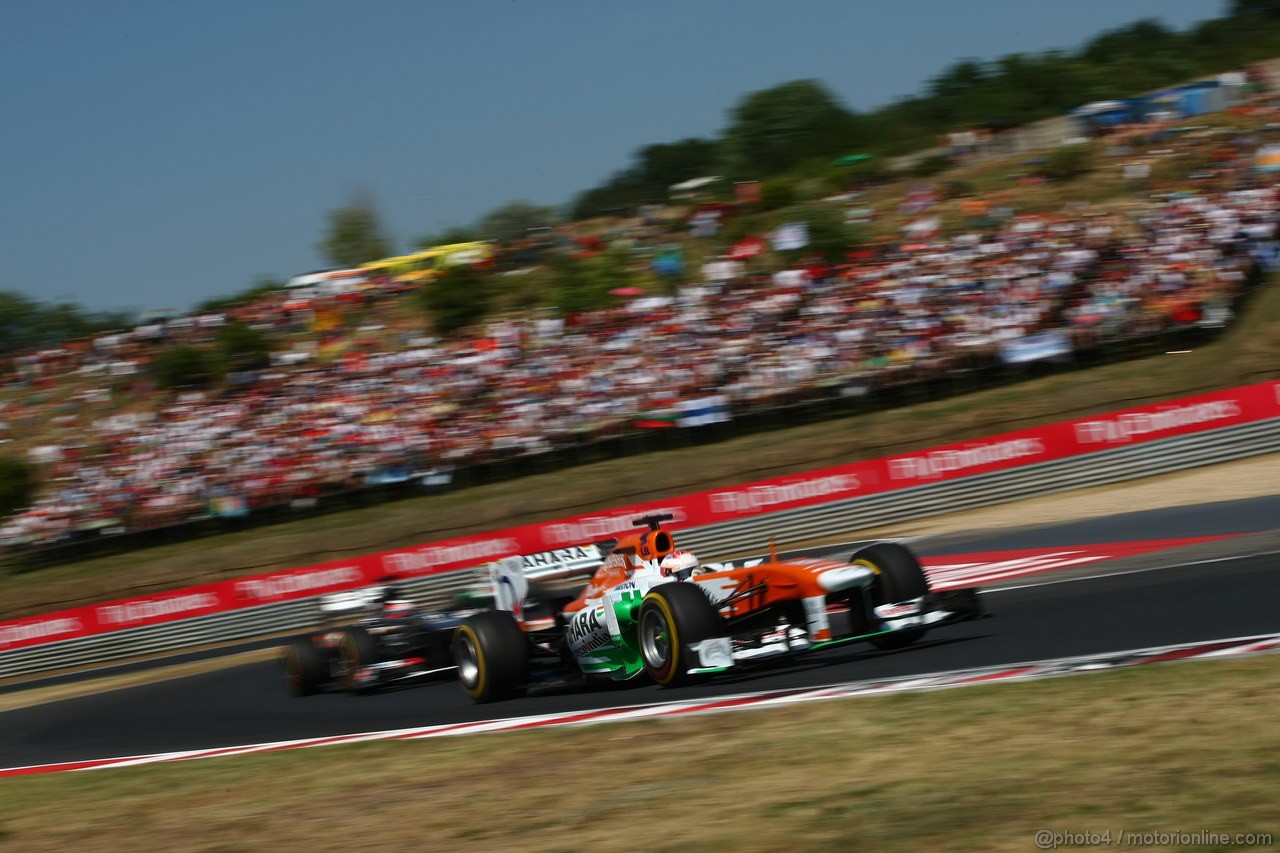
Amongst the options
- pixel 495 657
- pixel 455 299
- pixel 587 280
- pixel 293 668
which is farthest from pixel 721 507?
pixel 455 299

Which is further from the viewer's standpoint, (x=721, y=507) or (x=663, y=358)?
(x=663, y=358)

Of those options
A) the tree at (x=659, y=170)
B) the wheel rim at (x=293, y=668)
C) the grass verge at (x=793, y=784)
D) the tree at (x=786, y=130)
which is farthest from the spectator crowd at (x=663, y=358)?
the tree at (x=659, y=170)

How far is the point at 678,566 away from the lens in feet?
30.1

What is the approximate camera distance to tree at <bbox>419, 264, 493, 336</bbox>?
32.3 meters

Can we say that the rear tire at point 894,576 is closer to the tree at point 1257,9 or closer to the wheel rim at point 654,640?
the wheel rim at point 654,640

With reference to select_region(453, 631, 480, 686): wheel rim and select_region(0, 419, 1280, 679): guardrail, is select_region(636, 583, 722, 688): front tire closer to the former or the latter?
select_region(453, 631, 480, 686): wheel rim

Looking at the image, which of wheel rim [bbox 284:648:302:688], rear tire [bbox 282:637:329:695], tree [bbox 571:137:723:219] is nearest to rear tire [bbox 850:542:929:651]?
rear tire [bbox 282:637:329:695]

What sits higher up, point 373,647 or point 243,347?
point 243,347

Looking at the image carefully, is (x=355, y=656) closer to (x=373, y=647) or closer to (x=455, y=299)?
(x=373, y=647)

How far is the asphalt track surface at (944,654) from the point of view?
800 cm

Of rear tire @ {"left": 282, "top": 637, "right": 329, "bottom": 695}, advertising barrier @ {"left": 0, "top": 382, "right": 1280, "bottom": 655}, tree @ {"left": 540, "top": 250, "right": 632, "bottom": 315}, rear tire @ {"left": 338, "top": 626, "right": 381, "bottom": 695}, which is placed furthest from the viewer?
tree @ {"left": 540, "top": 250, "right": 632, "bottom": 315}

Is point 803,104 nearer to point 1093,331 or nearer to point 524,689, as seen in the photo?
point 1093,331

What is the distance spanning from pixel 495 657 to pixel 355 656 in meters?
3.03

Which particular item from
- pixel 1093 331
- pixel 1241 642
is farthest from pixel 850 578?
pixel 1093 331
